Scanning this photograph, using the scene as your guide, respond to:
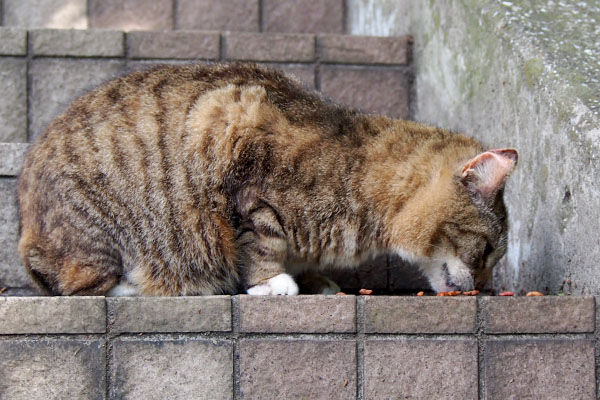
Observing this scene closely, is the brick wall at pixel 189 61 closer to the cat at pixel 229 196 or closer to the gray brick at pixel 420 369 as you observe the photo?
the cat at pixel 229 196

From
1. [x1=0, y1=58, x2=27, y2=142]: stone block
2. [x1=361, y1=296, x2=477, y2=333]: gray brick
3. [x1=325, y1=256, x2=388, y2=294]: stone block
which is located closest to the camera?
[x1=361, y1=296, x2=477, y2=333]: gray brick

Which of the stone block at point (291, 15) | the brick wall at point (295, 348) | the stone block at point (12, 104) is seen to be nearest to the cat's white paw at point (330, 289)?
the brick wall at point (295, 348)

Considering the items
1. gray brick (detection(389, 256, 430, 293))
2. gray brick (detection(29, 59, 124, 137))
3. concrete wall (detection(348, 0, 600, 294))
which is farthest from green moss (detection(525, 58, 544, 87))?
gray brick (detection(29, 59, 124, 137))

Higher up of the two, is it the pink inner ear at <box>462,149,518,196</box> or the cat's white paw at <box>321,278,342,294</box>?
the pink inner ear at <box>462,149,518,196</box>

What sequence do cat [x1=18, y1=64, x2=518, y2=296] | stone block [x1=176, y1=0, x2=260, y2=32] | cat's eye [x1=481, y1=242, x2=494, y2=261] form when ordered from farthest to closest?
stone block [x1=176, y1=0, x2=260, y2=32] < cat's eye [x1=481, y1=242, x2=494, y2=261] < cat [x1=18, y1=64, x2=518, y2=296]

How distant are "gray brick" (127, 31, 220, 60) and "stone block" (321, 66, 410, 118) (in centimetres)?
61

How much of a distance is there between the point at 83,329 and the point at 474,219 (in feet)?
4.72

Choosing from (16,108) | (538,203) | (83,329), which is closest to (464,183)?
(538,203)

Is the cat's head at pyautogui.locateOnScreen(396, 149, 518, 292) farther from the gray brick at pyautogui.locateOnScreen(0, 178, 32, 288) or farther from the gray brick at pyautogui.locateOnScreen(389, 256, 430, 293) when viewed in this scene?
the gray brick at pyautogui.locateOnScreen(0, 178, 32, 288)

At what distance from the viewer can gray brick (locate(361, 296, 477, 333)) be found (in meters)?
2.22

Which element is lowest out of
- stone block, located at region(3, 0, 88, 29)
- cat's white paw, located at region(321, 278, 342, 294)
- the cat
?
cat's white paw, located at region(321, 278, 342, 294)

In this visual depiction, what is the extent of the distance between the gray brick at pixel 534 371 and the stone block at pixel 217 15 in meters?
3.08

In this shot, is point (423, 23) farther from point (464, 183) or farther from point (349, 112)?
point (464, 183)

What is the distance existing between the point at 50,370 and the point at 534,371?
139cm
